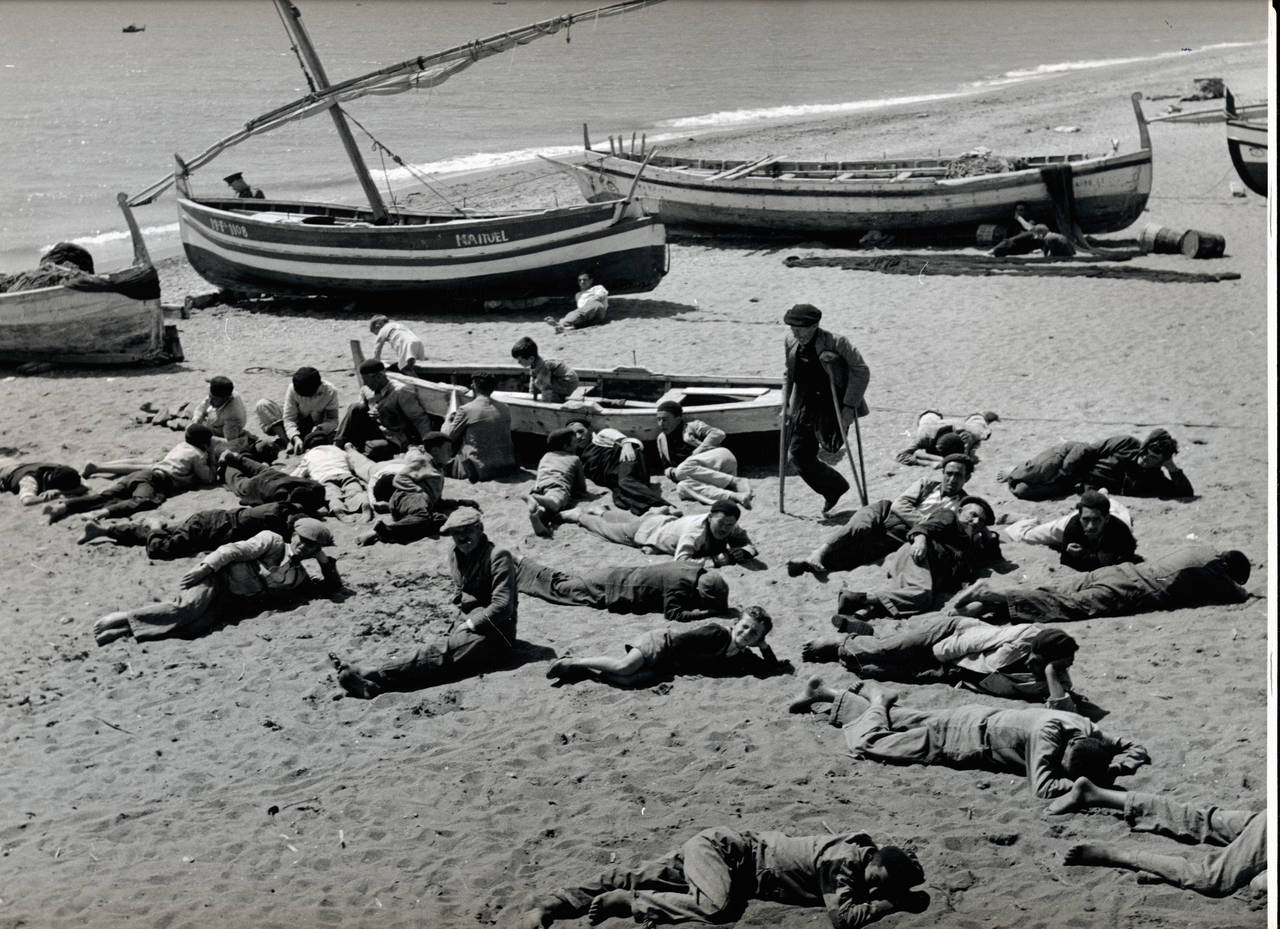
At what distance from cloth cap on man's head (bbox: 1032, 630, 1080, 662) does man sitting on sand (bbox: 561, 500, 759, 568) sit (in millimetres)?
2751

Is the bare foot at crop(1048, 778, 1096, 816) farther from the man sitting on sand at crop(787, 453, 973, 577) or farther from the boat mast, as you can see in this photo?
the boat mast

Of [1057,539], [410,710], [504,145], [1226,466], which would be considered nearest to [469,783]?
[410,710]

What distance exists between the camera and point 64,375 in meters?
16.4

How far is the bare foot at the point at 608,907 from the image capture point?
609 centimetres

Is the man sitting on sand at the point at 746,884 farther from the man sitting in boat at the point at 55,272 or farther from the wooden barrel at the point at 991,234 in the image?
the wooden barrel at the point at 991,234

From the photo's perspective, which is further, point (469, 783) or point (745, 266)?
point (745, 266)

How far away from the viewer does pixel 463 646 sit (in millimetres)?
8570

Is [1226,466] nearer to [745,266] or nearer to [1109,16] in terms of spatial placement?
[745,266]

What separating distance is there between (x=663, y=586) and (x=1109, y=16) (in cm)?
9114

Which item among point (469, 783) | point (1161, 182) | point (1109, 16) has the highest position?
point (1109, 16)

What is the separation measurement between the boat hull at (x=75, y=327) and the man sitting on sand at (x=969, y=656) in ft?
35.7

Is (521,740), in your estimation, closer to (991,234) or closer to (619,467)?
(619,467)

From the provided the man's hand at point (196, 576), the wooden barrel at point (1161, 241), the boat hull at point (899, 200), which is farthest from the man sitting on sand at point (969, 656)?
the boat hull at point (899, 200)

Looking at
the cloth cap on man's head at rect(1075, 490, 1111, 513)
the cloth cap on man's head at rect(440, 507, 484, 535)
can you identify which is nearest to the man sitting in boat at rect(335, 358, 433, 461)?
the cloth cap on man's head at rect(440, 507, 484, 535)
